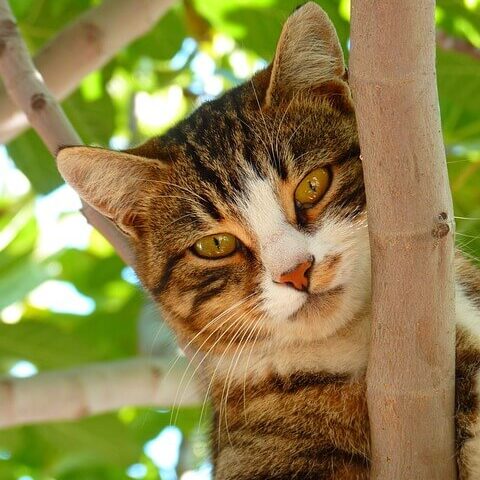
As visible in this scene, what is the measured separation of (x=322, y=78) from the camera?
2.94 m

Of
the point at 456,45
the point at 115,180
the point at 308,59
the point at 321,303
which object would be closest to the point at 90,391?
the point at 115,180

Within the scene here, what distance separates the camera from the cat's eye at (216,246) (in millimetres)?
2773

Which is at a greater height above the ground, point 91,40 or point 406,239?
point 91,40

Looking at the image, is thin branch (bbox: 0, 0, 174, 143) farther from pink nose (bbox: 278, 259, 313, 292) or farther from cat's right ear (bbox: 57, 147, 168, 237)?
pink nose (bbox: 278, 259, 313, 292)

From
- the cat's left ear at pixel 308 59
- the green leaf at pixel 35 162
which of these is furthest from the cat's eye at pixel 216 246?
the green leaf at pixel 35 162

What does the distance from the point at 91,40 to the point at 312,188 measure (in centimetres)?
124

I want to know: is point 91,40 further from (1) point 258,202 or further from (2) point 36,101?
(1) point 258,202

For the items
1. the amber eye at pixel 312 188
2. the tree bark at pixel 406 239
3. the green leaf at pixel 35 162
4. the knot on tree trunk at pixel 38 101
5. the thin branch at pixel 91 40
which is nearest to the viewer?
the tree bark at pixel 406 239

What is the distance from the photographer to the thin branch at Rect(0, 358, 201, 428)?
3592 mm

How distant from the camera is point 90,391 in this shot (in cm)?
369

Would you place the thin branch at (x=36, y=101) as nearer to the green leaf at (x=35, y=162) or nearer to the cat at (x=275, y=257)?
the cat at (x=275, y=257)

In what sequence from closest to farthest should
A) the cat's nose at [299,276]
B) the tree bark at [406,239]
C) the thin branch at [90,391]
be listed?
the tree bark at [406,239] < the cat's nose at [299,276] < the thin branch at [90,391]

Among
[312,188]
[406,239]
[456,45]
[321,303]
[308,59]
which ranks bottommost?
[406,239]

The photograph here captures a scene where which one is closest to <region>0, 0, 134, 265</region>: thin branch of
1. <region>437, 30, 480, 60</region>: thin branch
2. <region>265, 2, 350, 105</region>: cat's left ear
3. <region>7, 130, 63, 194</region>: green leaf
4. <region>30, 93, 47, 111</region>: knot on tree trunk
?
<region>30, 93, 47, 111</region>: knot on tree trunk
